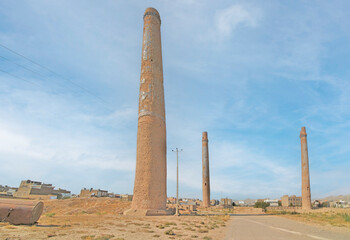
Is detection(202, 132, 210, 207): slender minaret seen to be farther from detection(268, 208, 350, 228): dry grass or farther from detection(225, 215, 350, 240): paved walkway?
detection(225, 215, 350, 240): paved walkway

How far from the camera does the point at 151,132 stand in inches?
651

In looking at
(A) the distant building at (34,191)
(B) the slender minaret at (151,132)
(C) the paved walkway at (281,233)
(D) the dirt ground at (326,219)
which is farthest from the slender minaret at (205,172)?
(A) the distant building at (34,191)

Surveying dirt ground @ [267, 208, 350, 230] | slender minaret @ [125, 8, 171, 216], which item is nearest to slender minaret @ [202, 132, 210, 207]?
dirt ground @ [267, 208, 350, 230]

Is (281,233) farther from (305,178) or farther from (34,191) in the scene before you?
(34,191)

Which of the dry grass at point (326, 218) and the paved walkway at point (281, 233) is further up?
the paved walkway at point (281, 233)

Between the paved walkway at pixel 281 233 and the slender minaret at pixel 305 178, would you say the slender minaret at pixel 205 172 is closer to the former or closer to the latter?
the slender minaret at pixel 305 178

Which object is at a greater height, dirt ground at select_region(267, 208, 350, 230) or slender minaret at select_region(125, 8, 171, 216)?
slender minaret at select_region(125, 8, 171, 216)

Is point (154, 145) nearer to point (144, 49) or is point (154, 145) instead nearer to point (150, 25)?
point (144, 49)

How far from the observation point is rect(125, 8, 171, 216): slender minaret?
50.4ft

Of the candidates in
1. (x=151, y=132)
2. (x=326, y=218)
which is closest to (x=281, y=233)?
(x=151, y=132)

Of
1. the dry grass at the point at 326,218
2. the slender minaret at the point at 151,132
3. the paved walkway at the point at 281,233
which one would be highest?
the slender minaret at the point at 151,132

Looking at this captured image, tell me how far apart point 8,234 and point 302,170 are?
35900mm

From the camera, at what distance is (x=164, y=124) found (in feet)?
58.5

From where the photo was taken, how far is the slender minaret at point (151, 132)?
1536 centimetres
